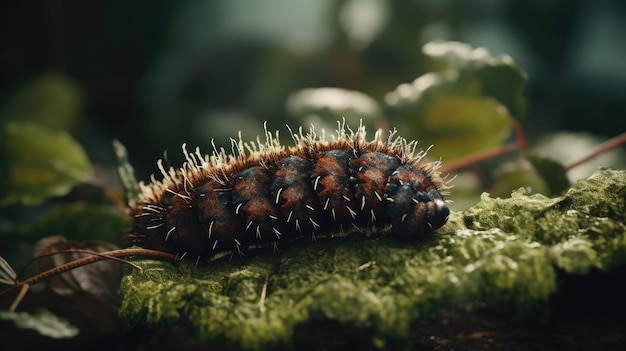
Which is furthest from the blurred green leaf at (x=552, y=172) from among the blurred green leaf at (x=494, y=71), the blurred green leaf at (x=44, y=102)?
the blurred green leaf at (x=44, y=102)

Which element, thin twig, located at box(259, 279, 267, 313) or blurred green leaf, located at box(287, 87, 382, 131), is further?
blurred green leaf, located at box(287, 87, 382, 131)

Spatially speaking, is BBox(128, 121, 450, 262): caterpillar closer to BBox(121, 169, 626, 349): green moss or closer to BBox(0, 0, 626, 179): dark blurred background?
BBox(121, 169, 626, 349): green moss

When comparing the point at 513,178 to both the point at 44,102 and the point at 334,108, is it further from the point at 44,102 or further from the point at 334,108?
the point at 44,102

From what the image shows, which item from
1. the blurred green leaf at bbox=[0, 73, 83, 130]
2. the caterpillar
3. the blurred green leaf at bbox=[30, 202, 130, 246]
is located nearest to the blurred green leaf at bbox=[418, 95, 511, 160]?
the caterpillar

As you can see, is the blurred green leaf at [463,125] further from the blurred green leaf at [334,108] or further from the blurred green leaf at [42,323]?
the blurred green leaf at [42,323]

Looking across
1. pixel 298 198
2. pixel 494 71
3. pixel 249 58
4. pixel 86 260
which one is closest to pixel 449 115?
pixel 494 71

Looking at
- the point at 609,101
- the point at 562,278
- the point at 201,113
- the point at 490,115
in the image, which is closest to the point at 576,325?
the point at 562,278
